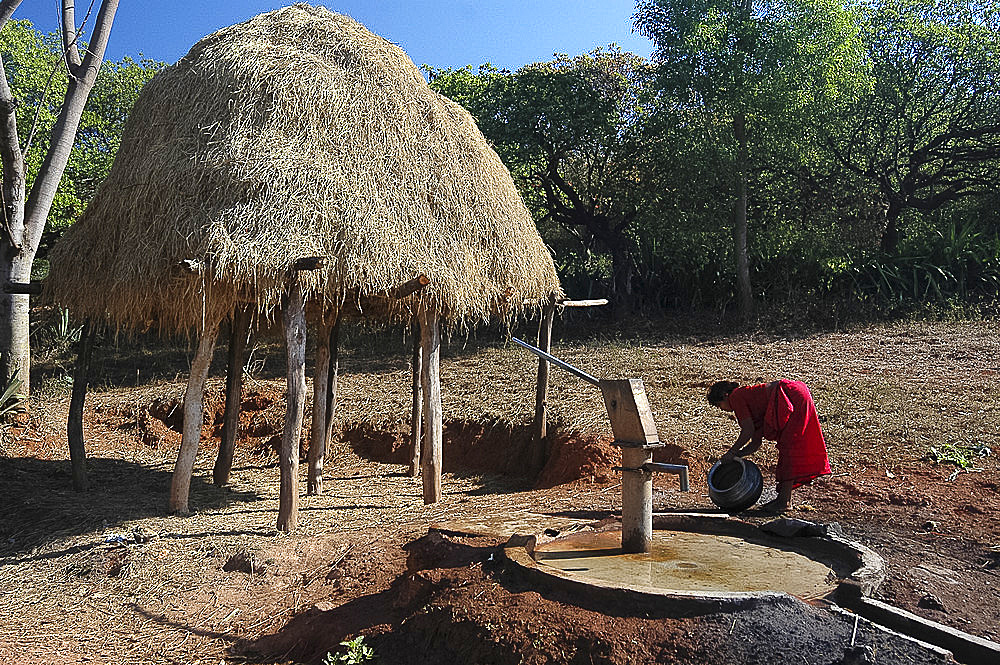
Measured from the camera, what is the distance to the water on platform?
4.15 metres

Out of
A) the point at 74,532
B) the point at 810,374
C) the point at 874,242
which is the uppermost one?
the point at 874,242

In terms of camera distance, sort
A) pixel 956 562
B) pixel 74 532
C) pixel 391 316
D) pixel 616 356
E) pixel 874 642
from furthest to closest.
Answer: pixel 616 356, pixel 391 316, pixel 74 532, pixel 956 562, pixel 874 642

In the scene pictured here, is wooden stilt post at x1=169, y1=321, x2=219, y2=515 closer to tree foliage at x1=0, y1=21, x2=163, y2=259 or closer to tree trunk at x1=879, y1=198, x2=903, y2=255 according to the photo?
tree foliage at x1=0, y1=21, x2=163, y2=259

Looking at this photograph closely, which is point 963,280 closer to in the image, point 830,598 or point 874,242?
point 874,242

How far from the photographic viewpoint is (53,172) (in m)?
11.0

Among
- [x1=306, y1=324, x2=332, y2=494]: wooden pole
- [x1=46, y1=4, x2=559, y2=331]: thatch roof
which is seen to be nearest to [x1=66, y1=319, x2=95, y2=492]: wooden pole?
[x1=46, y1=4, x2=559, y2=331]: thatch roof

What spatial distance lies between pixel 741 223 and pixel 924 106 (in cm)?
386

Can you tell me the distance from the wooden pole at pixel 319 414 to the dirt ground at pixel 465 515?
0.23 metres

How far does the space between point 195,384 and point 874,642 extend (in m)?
5.13

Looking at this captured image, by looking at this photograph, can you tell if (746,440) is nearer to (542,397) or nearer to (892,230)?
(542,397)

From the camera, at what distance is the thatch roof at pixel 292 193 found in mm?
5836

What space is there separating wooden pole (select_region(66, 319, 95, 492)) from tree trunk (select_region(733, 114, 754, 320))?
1030cm

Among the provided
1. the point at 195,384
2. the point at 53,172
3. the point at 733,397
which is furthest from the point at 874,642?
the point at 53,172

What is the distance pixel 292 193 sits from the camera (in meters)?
5.94
